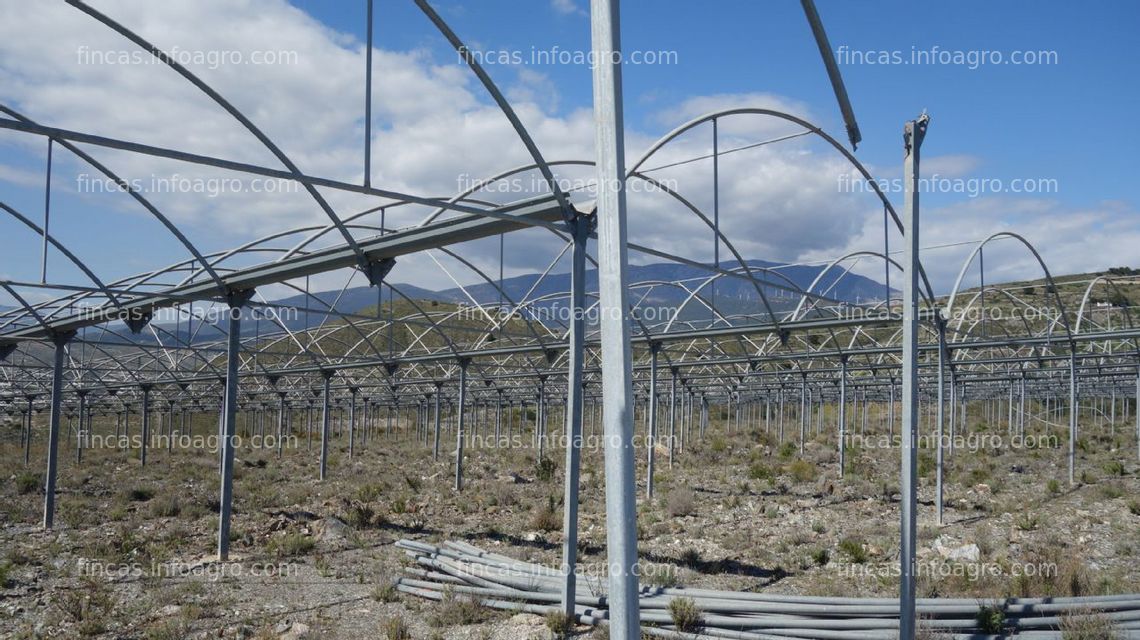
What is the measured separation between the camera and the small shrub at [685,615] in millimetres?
9156

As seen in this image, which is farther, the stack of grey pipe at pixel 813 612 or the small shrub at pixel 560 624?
the small shrub at pixel 560 624

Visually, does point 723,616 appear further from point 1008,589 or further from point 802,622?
point 1008,589

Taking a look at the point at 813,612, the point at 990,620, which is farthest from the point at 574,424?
the point at 990,620

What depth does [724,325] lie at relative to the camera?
60.8 ft

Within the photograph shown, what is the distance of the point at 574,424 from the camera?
9.91 metres

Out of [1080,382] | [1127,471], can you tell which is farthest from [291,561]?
[1080,382]

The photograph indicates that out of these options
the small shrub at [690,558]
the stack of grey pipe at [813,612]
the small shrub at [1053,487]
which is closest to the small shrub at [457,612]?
the stack of grey pipe at [813,612]

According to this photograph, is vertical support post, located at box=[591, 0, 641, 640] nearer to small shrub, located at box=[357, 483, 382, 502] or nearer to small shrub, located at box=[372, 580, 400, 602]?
small shrub, located at box=[372, 580, 400, 602]

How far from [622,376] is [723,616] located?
693cm

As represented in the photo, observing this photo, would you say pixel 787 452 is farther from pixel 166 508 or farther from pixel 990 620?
pixel 990 620

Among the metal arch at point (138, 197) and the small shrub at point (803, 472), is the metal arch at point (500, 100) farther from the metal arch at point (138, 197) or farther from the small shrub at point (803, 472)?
the small shrub at point (803, 472)

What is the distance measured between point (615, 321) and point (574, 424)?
21.4 ft

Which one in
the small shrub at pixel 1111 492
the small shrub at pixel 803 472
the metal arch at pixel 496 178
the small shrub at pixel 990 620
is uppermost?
the metal arch at pixel 496 178

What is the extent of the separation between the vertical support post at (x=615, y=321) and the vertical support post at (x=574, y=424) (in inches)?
238
